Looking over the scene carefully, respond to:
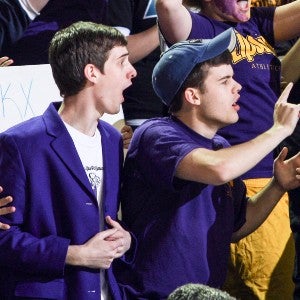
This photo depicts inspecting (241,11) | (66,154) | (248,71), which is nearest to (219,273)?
(66,154)

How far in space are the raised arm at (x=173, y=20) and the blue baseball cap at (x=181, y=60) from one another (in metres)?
0.34

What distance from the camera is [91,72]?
3.13 m

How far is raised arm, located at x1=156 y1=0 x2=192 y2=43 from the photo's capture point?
11.6 feet

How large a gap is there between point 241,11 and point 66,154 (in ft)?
3.76

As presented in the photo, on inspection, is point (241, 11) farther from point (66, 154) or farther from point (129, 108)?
point (66, 154)

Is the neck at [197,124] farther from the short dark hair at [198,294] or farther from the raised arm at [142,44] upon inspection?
the short dark hair at [198,294]

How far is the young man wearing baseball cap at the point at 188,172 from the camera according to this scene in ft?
9.72

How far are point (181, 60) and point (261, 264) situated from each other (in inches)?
35.1

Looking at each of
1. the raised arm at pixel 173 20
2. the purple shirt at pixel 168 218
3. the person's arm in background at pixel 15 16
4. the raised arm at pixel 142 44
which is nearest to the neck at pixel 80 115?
the purple shirt at pixel 168 218

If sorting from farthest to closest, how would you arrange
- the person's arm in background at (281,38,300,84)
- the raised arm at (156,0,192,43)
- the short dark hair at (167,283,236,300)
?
the person's arm in background at (281,38,300,84) < the raised arm at (156,0,192,43) < the short dark hair at (167,283,236,300)

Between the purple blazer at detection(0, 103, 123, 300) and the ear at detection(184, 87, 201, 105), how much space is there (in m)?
0.45

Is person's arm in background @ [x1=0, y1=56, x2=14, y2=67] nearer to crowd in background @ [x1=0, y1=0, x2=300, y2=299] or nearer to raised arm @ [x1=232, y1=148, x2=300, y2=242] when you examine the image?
crowd in background @ [x1=0, y1=0, x2=300, y2=299]

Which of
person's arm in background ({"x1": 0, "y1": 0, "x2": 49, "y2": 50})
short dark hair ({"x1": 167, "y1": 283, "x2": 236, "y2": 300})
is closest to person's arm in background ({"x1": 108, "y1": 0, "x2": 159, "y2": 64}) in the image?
person's arm in background ({"x1": 0, "y1": 0, "x2": 49, "y2": 50})

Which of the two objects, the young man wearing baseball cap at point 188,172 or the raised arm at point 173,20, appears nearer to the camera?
the young man wearing baseball cap at point 188,172
